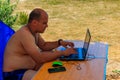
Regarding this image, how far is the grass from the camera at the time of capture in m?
8.77

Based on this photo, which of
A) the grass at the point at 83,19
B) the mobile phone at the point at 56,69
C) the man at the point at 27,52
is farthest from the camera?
the grass at the point at 83,19

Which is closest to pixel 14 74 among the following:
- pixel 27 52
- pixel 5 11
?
pixel 27 52

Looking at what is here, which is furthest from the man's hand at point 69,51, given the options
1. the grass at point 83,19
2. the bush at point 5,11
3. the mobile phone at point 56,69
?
the bush at point 5,11

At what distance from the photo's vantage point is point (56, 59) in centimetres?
431

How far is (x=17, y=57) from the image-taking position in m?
4.43

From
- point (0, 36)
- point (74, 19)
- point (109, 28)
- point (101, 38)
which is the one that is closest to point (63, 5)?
point (74, 19)

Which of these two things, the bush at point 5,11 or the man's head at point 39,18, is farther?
the bush at point 5,11

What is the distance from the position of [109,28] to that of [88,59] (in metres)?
5.38

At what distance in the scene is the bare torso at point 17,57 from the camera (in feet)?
14.5

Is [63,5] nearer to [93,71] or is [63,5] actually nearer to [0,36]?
[0,36]

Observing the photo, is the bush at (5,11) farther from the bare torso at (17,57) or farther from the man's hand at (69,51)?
the man's hand at (69,51)

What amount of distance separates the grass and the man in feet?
8.75

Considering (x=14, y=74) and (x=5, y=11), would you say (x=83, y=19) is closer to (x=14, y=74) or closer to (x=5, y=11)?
(x=5, y=11)

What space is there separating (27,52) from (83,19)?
6.29m
